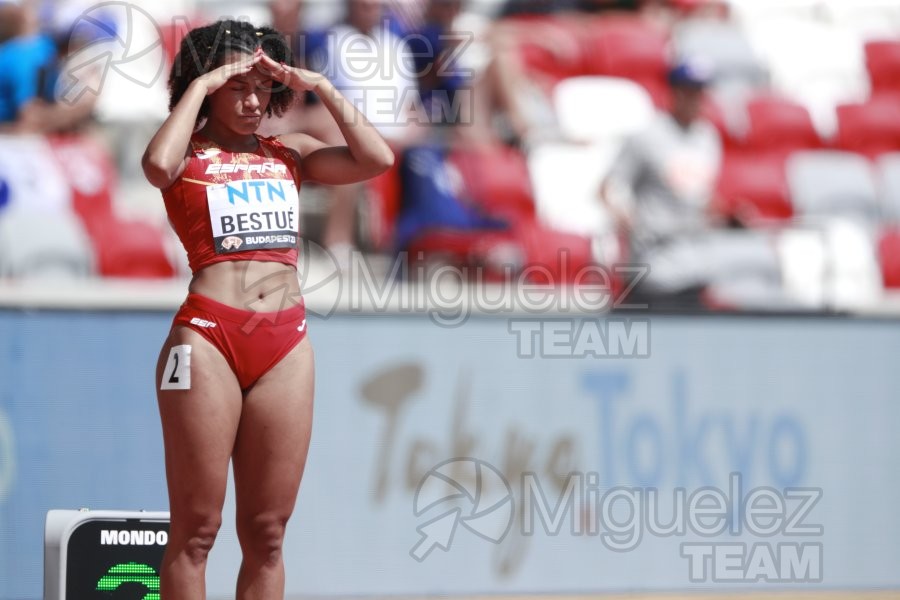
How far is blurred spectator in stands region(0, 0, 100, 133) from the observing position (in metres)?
7.09

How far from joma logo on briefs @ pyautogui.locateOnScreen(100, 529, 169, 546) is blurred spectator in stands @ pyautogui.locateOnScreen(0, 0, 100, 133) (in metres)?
3.67

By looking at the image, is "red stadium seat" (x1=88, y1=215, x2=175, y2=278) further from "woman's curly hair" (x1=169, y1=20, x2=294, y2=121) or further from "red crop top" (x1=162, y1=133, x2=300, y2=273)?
"red crop top" (x1=162, y1=133, x2=300, y2=273)

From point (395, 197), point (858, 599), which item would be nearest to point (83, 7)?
point (395, 197)

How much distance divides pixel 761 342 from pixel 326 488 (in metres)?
2.14

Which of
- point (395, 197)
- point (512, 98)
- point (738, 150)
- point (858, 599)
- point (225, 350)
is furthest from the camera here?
point (738, 150)

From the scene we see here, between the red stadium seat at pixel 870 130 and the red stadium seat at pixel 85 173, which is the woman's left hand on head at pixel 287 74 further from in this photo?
the red stadium seat at pixel 870 130

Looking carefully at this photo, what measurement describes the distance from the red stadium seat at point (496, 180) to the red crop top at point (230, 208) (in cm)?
353

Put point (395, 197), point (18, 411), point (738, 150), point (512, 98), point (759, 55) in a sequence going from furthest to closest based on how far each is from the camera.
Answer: point (759, 55) → point (738, 150) → point (512, 98) → point (395, 197) → point (18, 411)

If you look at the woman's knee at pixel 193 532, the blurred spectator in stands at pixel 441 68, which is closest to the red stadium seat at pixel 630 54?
the blurred spectator in stands at pixel 441 68

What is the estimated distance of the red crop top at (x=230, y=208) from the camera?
3465mm

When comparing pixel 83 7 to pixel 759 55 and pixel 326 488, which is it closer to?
pixel 326 488

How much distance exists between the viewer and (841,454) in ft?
18.9

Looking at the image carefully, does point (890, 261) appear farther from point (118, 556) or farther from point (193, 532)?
point (193, 532)

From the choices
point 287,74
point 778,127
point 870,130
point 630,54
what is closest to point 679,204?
point 778,127
